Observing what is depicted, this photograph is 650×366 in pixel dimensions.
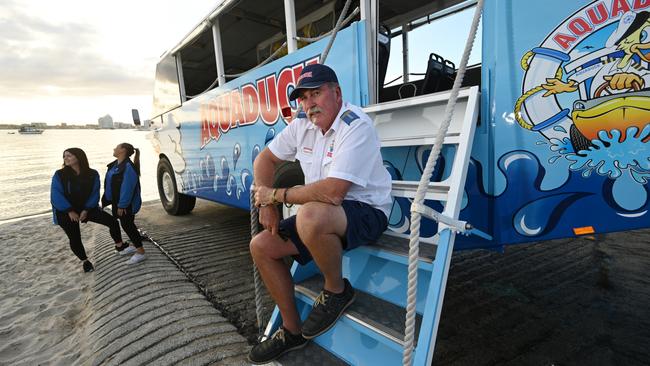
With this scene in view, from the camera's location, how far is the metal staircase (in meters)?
1.44

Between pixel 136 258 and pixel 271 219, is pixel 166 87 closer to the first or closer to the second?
pixel 136 258

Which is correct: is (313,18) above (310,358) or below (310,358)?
above

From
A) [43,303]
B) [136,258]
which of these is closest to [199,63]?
[136,258]

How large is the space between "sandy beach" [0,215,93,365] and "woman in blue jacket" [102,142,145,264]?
0.58m

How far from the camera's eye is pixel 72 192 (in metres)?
4.07

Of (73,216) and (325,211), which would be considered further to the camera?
(73,216)

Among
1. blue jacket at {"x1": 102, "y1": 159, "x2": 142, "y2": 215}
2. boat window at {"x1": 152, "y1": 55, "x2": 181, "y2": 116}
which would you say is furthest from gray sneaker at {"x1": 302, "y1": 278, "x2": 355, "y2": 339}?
boat window at {"x1": 152, "y1": 55, "x2": 181, "y2": 116}

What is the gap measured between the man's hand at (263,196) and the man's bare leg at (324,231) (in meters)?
0.28

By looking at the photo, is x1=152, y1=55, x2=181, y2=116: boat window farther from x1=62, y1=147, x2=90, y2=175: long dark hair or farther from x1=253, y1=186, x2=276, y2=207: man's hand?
x1=253, y1=186, x2=276, y2=207: man's hand

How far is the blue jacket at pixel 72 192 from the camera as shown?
Result: 3965mm

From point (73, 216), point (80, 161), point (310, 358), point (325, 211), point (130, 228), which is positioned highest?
point (80, 161)

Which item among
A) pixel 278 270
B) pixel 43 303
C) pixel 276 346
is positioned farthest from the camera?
pixel 43 303

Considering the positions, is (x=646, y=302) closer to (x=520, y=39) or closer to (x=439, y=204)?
(x=439, y=204)

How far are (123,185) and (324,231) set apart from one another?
349 cm
